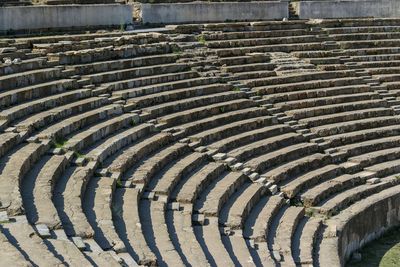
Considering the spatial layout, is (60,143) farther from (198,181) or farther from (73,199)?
(73,199)

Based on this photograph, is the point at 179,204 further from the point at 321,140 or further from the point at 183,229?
the point at 321,140

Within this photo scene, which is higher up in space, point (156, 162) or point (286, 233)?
point (156, 162)

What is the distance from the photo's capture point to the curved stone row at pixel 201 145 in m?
Answer: 10.7

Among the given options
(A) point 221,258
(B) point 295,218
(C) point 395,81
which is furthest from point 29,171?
(C) point 395,81

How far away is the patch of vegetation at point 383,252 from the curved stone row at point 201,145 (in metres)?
0.24

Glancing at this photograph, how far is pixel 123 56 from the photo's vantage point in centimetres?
1772

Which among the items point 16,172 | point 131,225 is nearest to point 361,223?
point 131,225

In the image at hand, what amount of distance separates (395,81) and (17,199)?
500 inches

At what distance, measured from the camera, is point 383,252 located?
15180 millimetres

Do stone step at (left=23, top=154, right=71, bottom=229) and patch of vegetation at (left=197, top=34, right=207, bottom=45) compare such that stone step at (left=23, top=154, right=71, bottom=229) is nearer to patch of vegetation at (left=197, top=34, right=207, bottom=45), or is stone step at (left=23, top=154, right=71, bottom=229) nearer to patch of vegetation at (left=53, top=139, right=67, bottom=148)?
patch of vegetation at (left=53, top=139, right=67, bottom=148)

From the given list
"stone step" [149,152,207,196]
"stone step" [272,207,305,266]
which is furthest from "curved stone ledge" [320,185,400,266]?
"stone step" [149,152,207,196]

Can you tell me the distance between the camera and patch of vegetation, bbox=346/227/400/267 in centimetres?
1449

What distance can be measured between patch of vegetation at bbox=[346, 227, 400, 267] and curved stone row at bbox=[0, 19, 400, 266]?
244 mm

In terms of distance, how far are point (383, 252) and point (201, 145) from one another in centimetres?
361
